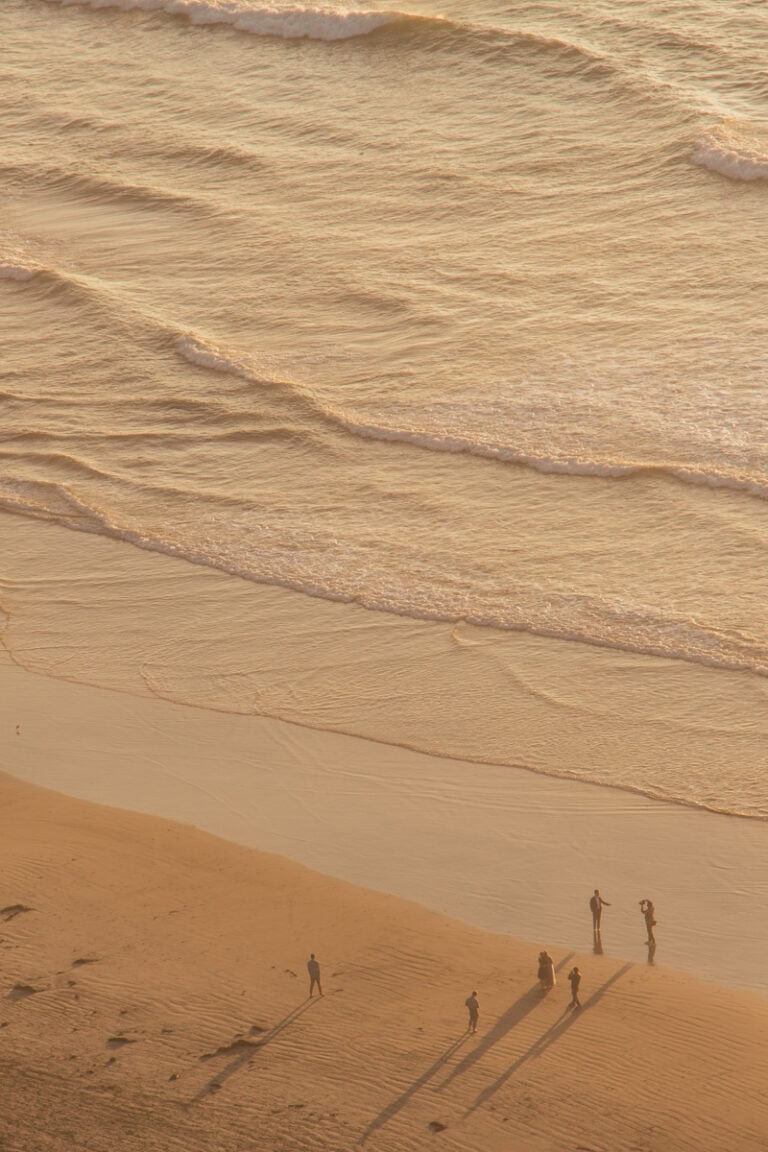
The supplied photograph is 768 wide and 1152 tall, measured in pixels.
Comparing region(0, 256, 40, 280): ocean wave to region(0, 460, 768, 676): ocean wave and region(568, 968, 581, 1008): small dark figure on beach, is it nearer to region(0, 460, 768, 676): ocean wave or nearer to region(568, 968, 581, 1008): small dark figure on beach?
region(0, 460, 768, 676): ocean wave

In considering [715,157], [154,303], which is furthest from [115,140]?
[715,157]

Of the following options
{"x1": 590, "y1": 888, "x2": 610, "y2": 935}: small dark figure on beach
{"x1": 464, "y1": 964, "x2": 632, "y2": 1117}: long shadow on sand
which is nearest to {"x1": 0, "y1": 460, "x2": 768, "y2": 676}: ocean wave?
{"x1": 590, "y1": 888, "x2": 610, "y2": 935}: small dark figure on beach

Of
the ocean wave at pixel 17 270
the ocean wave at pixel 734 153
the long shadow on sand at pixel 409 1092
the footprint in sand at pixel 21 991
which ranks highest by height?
the ocean wave at pixel 734 153

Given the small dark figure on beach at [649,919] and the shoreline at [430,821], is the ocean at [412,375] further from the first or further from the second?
the small dark figure on beach at [649,919]

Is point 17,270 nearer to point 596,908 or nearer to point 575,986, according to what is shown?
point 596,908

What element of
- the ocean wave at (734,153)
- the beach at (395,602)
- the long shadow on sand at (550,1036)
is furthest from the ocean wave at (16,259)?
the long shadow on sand at (550,1036)

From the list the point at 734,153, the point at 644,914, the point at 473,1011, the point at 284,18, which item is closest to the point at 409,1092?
the point at 473,1011
